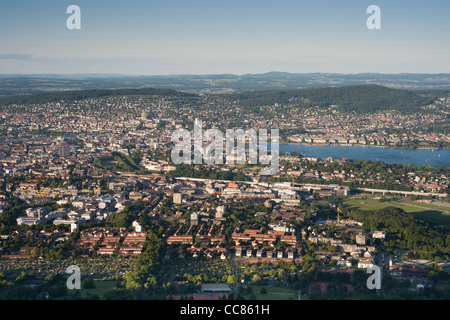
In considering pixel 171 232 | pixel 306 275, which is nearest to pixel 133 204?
pixel 171 232

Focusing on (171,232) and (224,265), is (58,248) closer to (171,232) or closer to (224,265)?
(171,232)

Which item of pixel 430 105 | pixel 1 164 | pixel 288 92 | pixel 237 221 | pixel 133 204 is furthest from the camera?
pixel 288 92

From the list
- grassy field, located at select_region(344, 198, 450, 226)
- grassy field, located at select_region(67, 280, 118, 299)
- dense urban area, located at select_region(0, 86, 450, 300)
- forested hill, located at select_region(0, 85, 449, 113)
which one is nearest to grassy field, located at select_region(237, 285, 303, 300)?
dense urban area, located at select_region(0, 86, 450, 300)

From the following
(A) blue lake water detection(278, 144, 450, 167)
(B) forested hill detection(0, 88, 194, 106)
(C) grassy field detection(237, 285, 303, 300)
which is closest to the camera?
(C) grassy field detection(237, 285, 303, 300)

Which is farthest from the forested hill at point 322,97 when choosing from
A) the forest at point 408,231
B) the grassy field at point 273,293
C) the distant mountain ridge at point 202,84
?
the grassy field at point 273,293

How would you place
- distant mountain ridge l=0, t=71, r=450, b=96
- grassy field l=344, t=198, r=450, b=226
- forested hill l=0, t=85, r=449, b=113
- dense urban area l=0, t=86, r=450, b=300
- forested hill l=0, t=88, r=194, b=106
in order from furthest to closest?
distant mountain ridge l=0, t=71, r=450, b=96
forested hill l=0, t=85, r=449, b=113
forested hill l=0, t=88, r=194, b=106
grassy field l=344, t=198, r=450, b=226
dense urban area l=0, t=86, r=450, b=300

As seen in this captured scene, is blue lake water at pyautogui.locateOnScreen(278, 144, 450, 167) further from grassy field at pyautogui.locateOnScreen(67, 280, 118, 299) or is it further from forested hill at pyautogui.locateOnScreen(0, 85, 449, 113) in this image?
grassy field at pyautogui.locateOnScreen(67, 280, 118, 299)

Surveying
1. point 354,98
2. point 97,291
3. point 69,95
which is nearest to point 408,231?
point 97,291
